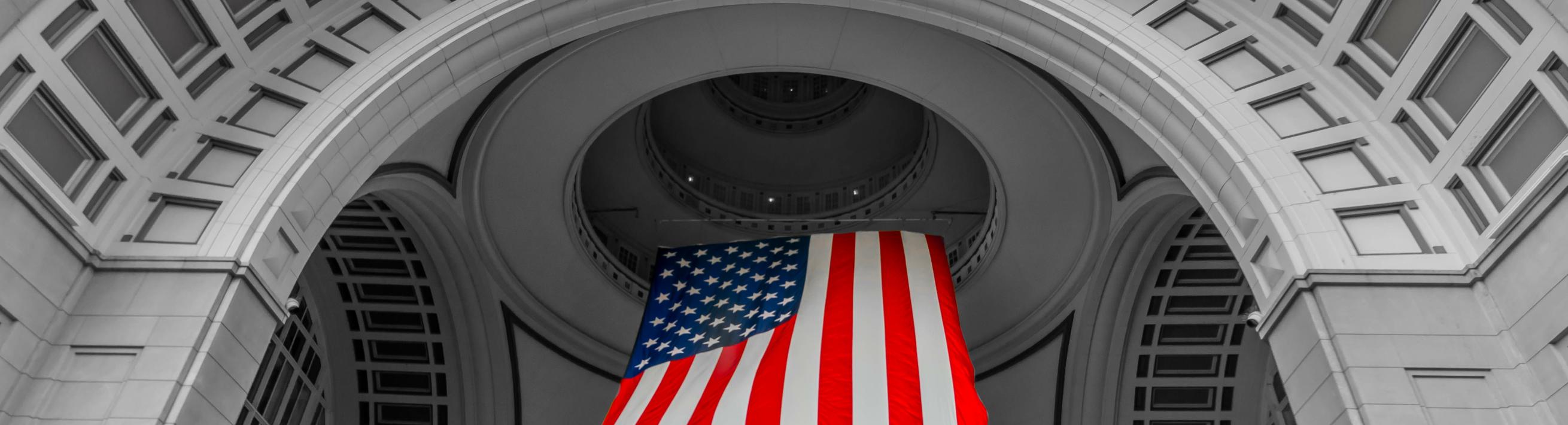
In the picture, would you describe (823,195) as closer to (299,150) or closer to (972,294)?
(972,294)

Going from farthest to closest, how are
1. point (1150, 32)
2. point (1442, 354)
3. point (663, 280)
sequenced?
point (663, 280)
point (1150, 32)
point (1442, 354)

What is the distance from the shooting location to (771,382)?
38.9 ft

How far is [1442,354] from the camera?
7.95 meters

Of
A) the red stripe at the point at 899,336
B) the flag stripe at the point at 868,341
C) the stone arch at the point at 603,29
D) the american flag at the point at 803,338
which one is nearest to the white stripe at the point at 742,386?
the american flag at the point at 803,338

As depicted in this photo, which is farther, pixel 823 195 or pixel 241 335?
pixel 823 195

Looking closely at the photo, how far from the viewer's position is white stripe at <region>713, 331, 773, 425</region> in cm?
1127

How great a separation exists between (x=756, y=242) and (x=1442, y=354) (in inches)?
406

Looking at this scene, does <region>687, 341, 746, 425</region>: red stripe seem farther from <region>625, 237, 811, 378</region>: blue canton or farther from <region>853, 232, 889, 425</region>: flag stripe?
Answer: <region>853, 232, 889, 425</region>: flag stripe

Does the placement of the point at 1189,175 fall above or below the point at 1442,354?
above

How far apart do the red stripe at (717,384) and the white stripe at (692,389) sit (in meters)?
0.05

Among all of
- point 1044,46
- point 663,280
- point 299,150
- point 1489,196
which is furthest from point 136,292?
point 1489,196

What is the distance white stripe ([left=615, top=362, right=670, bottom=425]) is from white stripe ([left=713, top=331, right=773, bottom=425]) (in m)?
0.98

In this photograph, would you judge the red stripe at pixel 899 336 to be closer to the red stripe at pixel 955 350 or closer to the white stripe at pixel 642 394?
the red stripe at pixel 955 350

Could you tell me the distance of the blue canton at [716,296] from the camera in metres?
13.7
